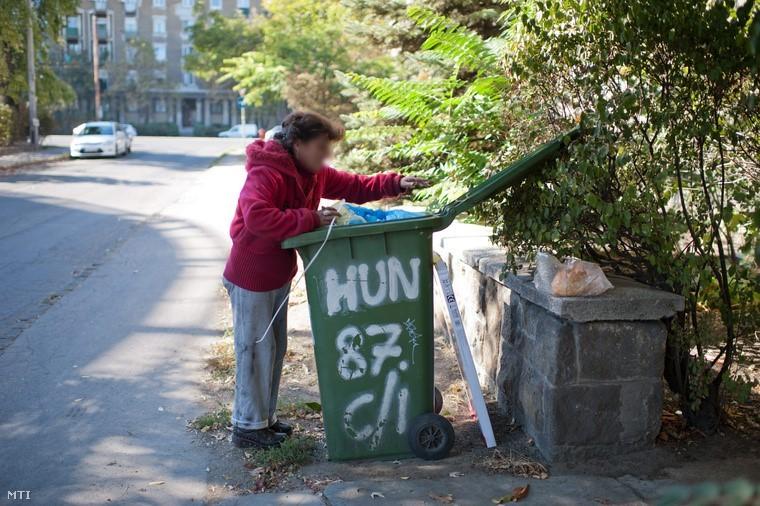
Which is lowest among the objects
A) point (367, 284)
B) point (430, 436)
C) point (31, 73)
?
point (430, 436)

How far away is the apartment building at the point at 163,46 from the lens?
79.6 m

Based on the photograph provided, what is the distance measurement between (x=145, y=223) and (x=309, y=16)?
1301 centimetres

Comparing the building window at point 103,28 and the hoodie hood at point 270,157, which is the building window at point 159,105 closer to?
the building window at point 103,28

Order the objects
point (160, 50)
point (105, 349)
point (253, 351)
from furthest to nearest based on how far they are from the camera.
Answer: point (160, 50)
point (105, 349)
point (253, 351)

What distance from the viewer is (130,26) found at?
81.7 metres

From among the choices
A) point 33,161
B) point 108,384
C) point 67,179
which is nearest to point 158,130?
point 33,161

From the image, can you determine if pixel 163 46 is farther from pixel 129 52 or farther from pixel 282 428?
pixel 282 428

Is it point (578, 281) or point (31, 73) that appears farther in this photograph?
point (31, 73)

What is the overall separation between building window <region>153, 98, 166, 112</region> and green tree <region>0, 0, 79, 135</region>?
44349 millimetres

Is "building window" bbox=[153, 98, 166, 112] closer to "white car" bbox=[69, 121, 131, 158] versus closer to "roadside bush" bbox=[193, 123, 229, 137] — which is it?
"roadside bush" bbox=[193, 123, 229, 137]

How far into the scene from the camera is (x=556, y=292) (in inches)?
151

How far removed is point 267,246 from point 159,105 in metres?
81.5

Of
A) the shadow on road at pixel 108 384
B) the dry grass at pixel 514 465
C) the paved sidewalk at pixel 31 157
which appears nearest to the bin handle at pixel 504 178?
the dry grass at pixel 514 465

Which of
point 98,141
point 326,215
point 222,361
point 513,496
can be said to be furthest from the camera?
point 98,141
